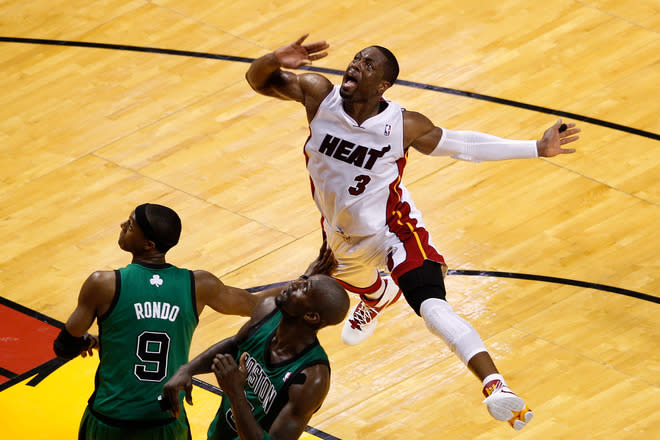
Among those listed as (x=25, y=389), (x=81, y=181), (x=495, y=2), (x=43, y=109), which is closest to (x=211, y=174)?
(x=81, y=181)

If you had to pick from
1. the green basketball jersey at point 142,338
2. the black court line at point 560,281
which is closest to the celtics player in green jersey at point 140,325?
the green basketball jersey at point 142,338

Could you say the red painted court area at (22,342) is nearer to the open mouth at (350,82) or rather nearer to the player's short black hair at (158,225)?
the player's short black hair at (158,225)

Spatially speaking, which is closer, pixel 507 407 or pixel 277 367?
pixel 277 367

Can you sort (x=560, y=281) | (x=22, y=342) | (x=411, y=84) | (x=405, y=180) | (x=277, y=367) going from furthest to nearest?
(x=411, y=84)
(x=405, y=180)
(x=560, y=281)
(x=22, y=342)
(x=277, y=367)

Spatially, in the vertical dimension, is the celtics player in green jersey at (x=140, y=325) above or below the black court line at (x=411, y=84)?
above

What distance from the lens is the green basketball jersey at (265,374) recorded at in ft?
18.1

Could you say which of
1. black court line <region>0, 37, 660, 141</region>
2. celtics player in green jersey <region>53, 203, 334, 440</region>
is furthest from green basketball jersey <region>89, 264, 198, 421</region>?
black court line <region>0, 37, 660, 141</region>

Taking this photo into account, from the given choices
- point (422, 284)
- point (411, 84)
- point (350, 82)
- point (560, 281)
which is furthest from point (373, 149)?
point (411, 84)

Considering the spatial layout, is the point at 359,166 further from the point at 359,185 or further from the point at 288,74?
the point at 288,74

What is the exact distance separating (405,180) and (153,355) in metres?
4.70

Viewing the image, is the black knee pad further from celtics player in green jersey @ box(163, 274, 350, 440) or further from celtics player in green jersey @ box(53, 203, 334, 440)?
celtics player in green jersey @ box(163, 274, 350, 440)

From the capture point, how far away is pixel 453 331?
684 cm

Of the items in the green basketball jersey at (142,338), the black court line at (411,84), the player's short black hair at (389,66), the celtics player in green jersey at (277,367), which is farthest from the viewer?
A: the black court line at (411,84)

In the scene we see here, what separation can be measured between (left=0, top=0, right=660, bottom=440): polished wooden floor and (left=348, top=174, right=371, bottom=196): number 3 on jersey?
Result: 1534mm
